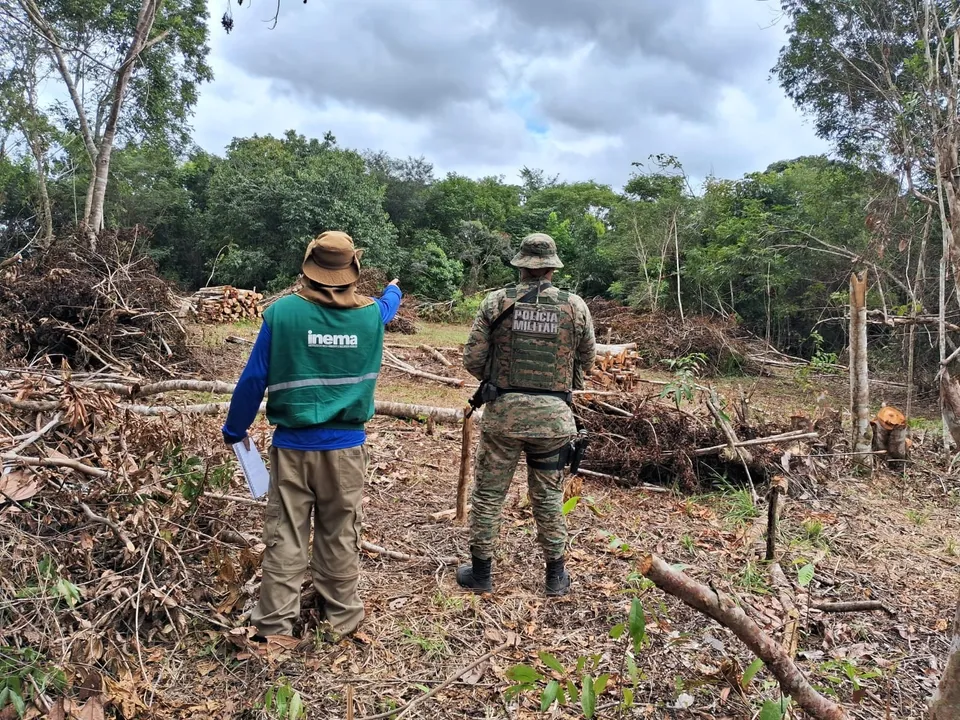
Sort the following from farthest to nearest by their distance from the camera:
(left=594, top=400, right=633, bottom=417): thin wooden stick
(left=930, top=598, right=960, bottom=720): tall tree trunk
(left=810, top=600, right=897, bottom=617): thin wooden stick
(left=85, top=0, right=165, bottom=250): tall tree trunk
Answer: (left=85, top=0, right=165, bottom=250): tall tree trunk, (left=594, top=400, right=633, bottom=417): thin wooden stick, (left=810, top=600, right=897, bottom=617): thin wooden stick, (left=930, top=598, right=960, bottom=720): tall tree trunk

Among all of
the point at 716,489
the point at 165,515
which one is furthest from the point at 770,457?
the point at 165,515

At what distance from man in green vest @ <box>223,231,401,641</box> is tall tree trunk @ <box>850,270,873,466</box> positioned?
5.20 m

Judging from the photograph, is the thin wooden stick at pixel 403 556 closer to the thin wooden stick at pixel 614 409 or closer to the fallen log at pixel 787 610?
the fallen log at pixel 787 610

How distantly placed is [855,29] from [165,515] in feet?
47.3

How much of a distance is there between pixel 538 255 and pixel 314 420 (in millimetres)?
1501

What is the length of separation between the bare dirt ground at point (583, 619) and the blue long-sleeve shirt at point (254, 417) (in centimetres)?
71

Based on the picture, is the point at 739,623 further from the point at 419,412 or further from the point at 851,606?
the point at 419,412

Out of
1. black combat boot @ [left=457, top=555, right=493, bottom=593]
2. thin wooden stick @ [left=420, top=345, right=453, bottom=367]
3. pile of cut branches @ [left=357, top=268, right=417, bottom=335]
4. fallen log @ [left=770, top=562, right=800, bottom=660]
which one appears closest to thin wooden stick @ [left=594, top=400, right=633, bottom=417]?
fallen log @ [left=770, top=562, right=800, bottom=660]

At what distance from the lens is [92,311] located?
716 centimetres

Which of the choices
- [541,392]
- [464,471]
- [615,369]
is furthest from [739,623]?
[615,369]

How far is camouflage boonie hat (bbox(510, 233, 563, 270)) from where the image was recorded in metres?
3.35

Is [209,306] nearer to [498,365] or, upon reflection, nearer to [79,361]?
[79,361]

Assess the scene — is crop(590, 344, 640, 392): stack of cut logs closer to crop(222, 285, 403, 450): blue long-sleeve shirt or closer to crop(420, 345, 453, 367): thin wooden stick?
crop(420, 345, 453, 367): thin wooden stick

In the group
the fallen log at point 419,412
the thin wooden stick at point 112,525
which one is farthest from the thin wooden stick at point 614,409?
the thin wooden stick at point 112,525
